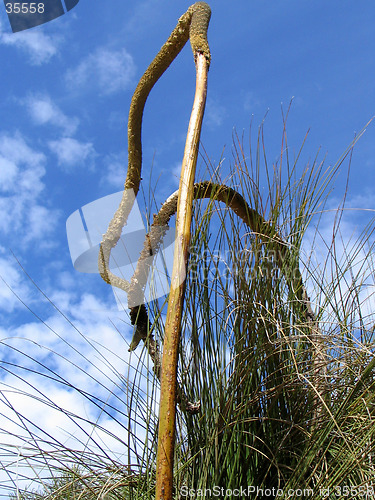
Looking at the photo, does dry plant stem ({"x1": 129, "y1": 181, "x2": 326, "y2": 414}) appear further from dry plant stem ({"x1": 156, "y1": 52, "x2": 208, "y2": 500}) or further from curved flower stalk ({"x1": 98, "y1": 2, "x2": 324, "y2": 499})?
dry plant stem ({"x1": 156, "y1": 52, "x2": 208, "y2": 500})

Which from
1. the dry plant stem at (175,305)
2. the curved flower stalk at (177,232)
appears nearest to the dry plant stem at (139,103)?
the curved flower stalk at (177,232)

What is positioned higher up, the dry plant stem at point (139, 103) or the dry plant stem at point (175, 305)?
the dry plant stem at point (139, 103)

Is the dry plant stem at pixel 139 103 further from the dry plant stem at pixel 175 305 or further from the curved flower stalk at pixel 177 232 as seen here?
the dry plant stem at pixel 175 305

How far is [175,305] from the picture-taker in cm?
94

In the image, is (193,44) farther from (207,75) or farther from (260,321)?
(260,321)

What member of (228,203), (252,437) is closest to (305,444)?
(252,437)

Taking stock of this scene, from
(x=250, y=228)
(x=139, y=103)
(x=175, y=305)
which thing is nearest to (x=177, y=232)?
(x=175, y=305)

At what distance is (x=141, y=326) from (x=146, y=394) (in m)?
0.14

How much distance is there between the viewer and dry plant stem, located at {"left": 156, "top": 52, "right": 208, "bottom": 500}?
862 mm

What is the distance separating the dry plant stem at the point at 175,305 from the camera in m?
0.86

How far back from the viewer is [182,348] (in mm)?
1057

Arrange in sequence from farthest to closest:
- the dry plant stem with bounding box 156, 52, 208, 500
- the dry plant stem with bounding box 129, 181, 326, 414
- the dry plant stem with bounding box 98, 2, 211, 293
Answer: the dry plant stem with bounding box 98, 2, 211, 293, the dry plant stem with bounding box 129, 181, 326, 414, the dry plant stem with bounding box 156, 52, 208, 500

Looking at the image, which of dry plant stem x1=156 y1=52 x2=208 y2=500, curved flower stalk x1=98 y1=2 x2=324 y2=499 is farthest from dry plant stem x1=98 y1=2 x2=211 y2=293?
dry plant stem x1=156 y1=52 x2=208 y2=500

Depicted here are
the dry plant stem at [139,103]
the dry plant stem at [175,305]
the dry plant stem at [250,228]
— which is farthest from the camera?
the dry plant stem at [139,103]
